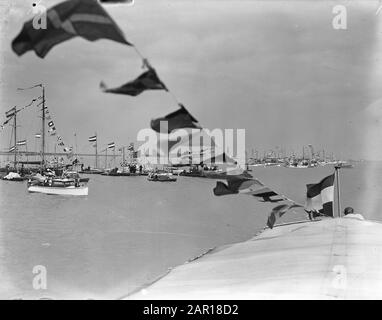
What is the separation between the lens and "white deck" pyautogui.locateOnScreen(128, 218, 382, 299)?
482 cm

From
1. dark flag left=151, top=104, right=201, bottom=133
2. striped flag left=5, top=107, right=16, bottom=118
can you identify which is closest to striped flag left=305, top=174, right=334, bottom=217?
dark flag left=151, top=104, right=201, bottom=133

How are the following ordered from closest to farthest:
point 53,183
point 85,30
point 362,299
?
1. point 85,30
2. point 362,299
3. point 53,183

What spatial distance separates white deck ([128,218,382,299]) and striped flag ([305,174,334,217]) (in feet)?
1.91

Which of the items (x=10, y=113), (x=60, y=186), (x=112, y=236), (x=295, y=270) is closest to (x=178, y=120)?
(x=295, y=270)

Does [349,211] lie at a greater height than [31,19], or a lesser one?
lesser

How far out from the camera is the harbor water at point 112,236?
317 inches

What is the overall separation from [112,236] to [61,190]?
597 inches

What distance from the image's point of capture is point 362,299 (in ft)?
14.7

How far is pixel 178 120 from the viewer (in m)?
4.72

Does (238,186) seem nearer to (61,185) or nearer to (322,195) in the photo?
(322,195)

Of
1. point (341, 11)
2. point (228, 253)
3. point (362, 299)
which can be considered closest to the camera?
point (362, 299)

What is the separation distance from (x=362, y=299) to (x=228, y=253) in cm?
400
